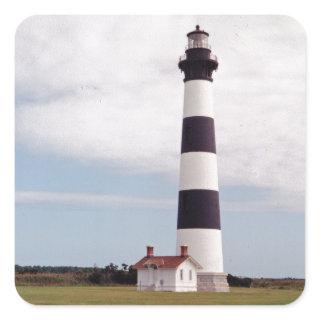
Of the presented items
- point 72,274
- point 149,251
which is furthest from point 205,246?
point 72,274

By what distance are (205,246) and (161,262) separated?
42cm

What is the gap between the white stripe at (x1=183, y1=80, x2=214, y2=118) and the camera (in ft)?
28.3

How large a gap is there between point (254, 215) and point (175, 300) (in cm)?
96

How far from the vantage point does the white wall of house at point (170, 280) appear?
856 centimetres

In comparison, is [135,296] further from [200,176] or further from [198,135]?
[198,135]

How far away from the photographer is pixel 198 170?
874 cm

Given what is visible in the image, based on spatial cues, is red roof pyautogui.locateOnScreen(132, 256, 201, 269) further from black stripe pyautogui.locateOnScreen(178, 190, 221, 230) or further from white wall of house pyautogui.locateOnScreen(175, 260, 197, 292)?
black stripe pyautogui.locateOnScreen(178, 190, 221, 230)


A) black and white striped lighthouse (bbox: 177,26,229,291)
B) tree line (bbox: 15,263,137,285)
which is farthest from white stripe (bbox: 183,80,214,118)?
tree line (bbox: 15,263,137,285)

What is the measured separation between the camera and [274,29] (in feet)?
27.2
